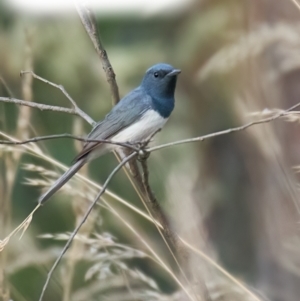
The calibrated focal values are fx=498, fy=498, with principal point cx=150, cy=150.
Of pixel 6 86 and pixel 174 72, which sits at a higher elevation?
pixel 6 86

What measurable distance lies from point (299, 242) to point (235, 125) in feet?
0.65

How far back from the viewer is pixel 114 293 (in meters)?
0.79

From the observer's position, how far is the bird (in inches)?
24.4

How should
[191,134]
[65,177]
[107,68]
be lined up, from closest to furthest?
1. [107,68]
2. [65,177]
3. [191,134]

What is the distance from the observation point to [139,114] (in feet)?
2.11

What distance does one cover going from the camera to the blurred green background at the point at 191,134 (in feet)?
2.43

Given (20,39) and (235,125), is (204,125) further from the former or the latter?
(20,39)

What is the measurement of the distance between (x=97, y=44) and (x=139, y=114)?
0.11 metres

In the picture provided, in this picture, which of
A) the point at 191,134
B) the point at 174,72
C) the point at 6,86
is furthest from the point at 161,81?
the point at 6,86

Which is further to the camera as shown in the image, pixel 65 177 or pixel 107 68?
pixel 65 177

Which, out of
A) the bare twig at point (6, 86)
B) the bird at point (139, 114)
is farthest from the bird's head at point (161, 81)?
the bare twig at point (6, 86)

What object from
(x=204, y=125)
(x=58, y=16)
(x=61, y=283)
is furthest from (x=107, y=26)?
(x=61, y=283)

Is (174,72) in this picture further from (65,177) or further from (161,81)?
(65,177)

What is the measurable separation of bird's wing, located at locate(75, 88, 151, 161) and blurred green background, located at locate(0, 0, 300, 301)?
9 centimetres
